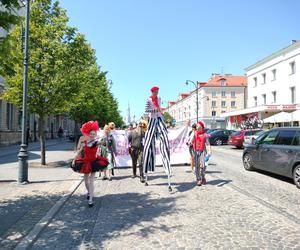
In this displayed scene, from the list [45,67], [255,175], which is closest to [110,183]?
[255,175]

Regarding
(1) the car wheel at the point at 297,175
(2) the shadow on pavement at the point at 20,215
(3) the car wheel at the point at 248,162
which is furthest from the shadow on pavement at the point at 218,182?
(2) the shadow on pavement at the point at 20,215

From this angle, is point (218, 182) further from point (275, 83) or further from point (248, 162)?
point (275, 83)

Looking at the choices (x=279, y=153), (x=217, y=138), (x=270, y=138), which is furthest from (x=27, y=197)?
(x=217, y=138)

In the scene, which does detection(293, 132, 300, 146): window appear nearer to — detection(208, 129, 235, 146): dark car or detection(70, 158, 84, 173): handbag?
detection(70, 158, 84, 173): handbag

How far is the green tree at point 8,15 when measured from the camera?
572 centimetres

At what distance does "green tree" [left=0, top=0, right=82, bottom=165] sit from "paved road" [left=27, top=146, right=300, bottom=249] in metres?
5.72

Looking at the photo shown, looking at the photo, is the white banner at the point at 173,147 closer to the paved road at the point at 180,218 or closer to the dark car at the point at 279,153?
the dark car at the point at 279,153

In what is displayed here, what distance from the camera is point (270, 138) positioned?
11484 millimetres

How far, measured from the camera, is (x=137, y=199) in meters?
7.86

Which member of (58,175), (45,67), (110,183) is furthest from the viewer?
(45,67)

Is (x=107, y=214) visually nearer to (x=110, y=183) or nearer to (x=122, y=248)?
(x=122, y=248)

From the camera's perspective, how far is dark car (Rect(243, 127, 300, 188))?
9786mm

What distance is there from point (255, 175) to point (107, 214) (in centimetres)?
679

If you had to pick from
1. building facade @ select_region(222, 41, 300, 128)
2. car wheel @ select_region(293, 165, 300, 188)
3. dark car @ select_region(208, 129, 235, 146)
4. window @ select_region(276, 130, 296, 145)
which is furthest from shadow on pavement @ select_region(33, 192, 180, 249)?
building facade @ select_region(222, 41, 300, 128)
